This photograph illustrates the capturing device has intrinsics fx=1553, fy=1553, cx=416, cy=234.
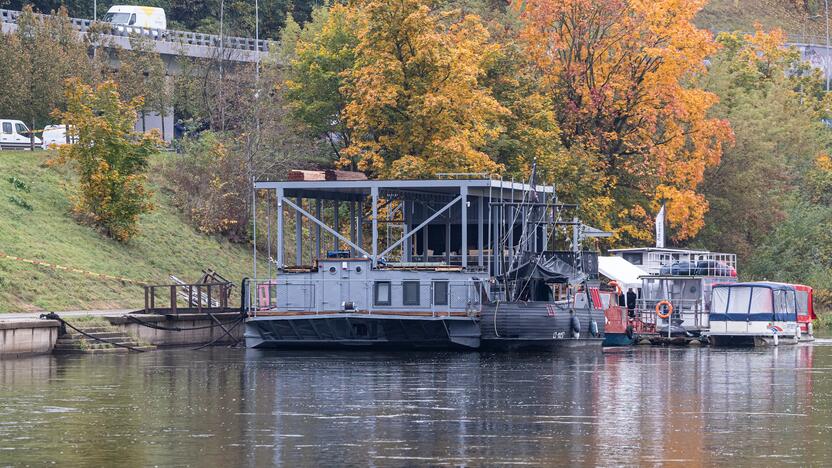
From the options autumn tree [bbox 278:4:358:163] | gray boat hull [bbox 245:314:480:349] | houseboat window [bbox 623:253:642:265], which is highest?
autumn tree [bbox 278:4:358:163]

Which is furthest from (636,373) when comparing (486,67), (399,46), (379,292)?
(486,67)

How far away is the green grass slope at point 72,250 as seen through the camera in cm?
5378

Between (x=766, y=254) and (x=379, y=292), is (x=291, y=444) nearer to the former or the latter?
(x=379, y=292)

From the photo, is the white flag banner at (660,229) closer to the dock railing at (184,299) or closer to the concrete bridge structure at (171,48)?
the dock railing at (184,299)

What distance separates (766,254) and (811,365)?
38019 mm

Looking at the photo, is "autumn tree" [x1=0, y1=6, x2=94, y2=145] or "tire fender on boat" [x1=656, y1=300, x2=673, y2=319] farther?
"autumn tree" [x1=0, y1=6, x2=94, y2=145]

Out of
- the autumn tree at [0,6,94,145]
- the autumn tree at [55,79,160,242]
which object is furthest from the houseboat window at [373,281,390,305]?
the autumn tree at [0,6,94,145]

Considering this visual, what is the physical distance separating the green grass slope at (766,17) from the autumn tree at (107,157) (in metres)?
105

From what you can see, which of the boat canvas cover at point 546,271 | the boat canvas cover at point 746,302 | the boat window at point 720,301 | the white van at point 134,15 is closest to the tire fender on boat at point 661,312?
the boat canvas cover at point 746,302

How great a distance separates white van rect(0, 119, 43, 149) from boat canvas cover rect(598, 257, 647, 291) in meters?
27.9

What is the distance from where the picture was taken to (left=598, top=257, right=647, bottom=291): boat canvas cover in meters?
65.3

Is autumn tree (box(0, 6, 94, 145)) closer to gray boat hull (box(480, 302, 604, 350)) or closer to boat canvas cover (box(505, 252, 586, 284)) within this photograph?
boat canvas cover (box(505, 252, 586, 284))

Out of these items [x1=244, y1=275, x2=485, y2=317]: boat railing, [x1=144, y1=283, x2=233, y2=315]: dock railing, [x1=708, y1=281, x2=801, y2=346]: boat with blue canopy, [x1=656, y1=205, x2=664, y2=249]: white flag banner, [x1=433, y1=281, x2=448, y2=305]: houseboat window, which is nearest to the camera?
[x1=244, y1=275, x2=485, y2=317]: boat railing

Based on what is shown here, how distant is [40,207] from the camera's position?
2527 inches
